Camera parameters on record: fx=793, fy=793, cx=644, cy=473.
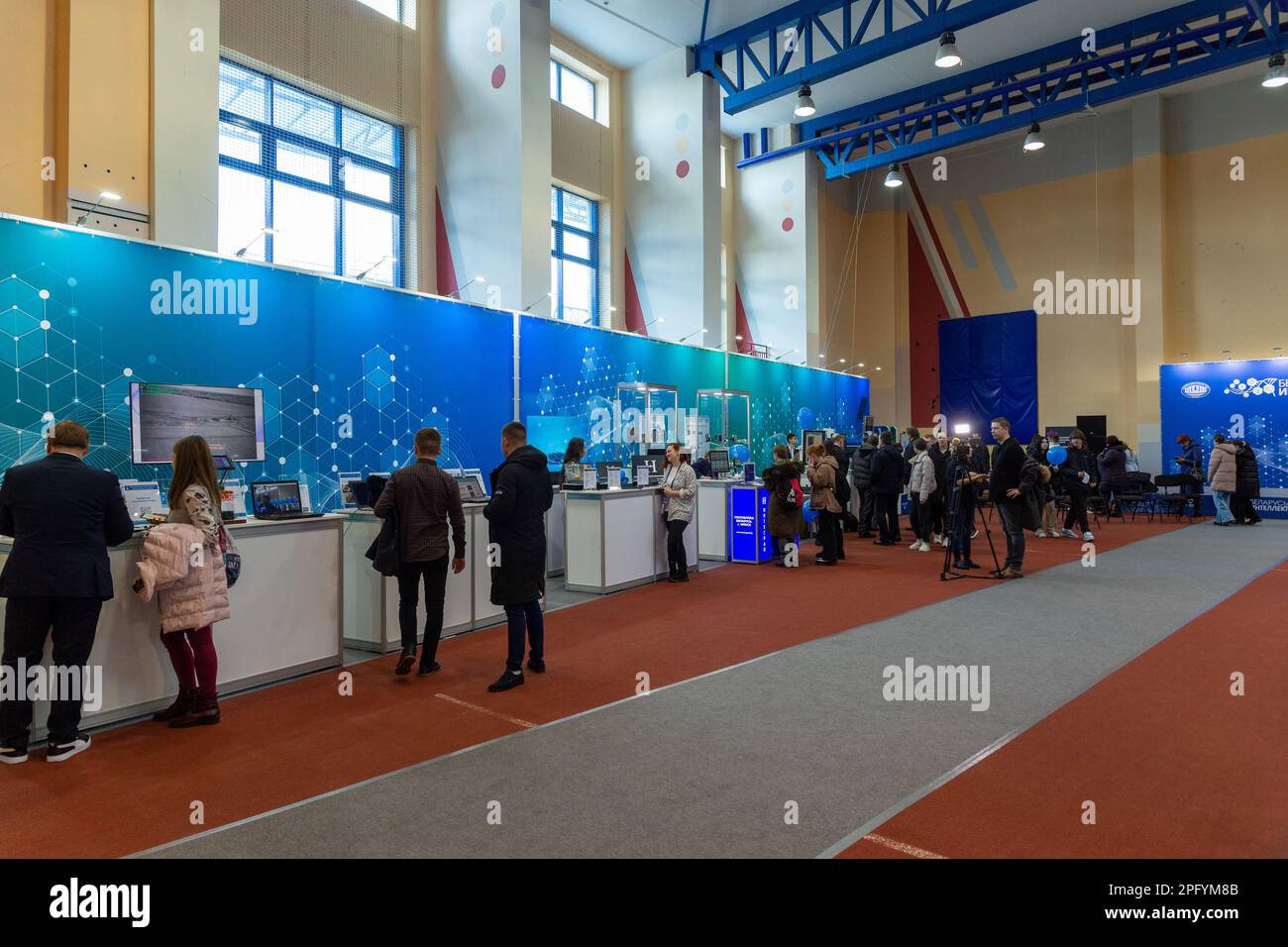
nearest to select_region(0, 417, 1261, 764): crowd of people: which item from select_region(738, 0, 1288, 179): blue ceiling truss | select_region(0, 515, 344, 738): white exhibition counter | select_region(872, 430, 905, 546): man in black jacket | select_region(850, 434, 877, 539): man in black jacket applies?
select_region(0, 515, 344, 738): white exhibition counter

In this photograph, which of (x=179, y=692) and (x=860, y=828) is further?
(x=179, y=692)

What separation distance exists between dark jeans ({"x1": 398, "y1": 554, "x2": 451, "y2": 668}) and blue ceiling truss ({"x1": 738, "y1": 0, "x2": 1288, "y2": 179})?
12.2 m

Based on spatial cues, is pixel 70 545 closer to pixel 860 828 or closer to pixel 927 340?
pixel 860 828

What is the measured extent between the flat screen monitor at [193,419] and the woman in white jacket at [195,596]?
3.04 ft

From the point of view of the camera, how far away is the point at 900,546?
10141 mm

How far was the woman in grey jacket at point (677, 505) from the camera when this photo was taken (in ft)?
24.9

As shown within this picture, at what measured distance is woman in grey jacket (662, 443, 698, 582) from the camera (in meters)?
7.60

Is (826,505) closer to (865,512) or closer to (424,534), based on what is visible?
(865,512)

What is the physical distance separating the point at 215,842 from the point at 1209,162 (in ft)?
59.1

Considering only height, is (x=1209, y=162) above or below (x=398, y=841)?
above

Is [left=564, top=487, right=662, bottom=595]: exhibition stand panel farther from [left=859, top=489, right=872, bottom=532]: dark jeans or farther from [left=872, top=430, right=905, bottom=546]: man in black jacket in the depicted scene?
[left=859, top=489, right=872, bottom=532]: dark jeans

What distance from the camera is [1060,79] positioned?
12.2 meters

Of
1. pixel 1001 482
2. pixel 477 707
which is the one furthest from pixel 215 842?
pixel 1001 482

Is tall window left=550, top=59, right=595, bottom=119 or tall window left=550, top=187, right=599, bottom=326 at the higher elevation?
tall window left=550, top=59, right=595, bottom=119
